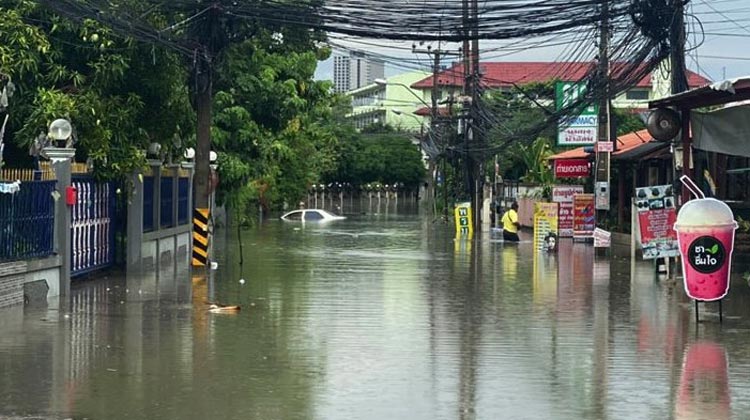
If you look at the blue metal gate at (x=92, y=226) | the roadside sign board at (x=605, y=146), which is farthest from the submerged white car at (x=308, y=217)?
the blue metal gate at (x=92, y=226)

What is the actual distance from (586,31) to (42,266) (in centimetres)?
1048

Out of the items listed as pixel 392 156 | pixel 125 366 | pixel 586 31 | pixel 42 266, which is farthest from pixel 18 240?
pixel 392 156

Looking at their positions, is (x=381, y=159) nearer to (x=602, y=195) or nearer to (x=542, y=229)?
→ (x=542, y=229)

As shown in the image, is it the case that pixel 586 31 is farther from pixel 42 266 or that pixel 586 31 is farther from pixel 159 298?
pixel 42 266

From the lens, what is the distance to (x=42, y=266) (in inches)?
639

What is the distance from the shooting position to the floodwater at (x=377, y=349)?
29.9 feet

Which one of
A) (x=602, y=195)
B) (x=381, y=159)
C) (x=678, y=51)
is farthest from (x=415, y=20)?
(x=381, y=159)

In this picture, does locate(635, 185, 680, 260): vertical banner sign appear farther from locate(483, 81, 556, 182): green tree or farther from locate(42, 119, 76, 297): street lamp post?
locate(483, 81, 556, 182): green tree

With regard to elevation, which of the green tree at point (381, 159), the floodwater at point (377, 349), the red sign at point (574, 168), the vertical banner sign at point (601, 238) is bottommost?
the floodwater at point (377, 349)

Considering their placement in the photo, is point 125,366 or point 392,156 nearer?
point 125,366

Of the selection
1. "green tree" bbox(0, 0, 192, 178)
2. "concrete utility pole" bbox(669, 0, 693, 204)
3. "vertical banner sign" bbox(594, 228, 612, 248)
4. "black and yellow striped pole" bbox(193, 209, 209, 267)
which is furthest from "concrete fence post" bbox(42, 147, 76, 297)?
"vertical banner sign" bbox(594, 228, 612, 248)

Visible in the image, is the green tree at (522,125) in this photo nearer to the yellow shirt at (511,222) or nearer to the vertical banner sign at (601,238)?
the yellow shirt at (511,222)

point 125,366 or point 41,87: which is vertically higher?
point 41,87

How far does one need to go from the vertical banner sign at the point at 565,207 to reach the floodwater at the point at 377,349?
12543 millimetres
